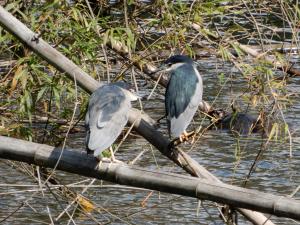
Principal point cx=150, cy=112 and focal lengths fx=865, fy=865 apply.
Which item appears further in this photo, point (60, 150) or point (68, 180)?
point (68, 180)

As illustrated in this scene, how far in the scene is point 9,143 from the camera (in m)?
3.34

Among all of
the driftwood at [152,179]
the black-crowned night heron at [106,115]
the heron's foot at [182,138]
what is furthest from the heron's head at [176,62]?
the driftwood at [152,179]

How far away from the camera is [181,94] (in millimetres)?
4430

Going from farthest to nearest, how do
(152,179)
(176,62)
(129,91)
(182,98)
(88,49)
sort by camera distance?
(88,49) → (176,62) → (182,98) → (129,91) → (152,179)

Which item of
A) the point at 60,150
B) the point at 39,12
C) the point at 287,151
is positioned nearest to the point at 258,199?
the point at 60,150

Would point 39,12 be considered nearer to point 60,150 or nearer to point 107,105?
point 107,105

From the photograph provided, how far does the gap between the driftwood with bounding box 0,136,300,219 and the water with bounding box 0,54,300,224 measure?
171 centimetres

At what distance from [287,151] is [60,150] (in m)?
4.30

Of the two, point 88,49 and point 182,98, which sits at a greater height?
point 88,49

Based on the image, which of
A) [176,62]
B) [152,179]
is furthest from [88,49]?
[152,179]

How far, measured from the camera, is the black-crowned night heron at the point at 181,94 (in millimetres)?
4273

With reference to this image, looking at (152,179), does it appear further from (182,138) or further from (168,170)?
(168,170)

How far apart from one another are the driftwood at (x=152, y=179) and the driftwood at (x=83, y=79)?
45 centimetres

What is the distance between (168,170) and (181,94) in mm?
2287
